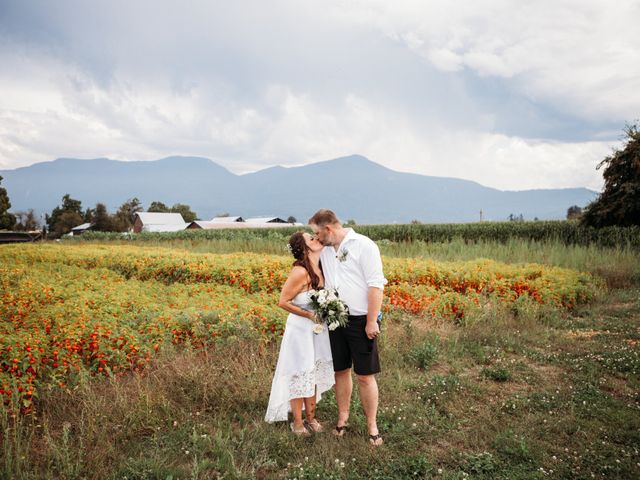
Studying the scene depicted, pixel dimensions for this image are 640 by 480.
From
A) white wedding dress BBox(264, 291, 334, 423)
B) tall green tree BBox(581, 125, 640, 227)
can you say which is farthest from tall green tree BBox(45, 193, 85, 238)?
white wedding dress BBox(264, 291, 334, 423)

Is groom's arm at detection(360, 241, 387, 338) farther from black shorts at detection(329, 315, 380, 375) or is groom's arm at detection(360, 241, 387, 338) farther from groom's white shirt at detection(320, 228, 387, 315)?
black shorts at detection(329, 315, 380, 375)

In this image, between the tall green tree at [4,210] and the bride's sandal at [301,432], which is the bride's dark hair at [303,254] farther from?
the tall green tree at [4,210]

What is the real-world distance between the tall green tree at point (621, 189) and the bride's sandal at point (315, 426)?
17.8 meters

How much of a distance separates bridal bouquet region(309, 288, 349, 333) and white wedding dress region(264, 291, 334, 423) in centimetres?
22

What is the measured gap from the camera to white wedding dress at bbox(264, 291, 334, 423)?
453cm

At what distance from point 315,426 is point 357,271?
6.06ft

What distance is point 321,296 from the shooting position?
4172mm

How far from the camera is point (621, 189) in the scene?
709 inches

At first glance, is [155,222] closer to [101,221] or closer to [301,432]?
[101,221]

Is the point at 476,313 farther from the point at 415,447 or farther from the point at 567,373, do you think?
the point at 415,447

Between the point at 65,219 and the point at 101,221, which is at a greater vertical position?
the point at 65,219

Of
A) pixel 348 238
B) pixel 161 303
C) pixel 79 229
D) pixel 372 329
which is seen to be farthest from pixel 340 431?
pixel 79 229

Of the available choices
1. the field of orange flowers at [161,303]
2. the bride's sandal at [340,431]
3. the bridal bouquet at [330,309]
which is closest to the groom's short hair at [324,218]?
the bridal bouquet at [330,309]

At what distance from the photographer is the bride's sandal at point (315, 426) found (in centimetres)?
474
